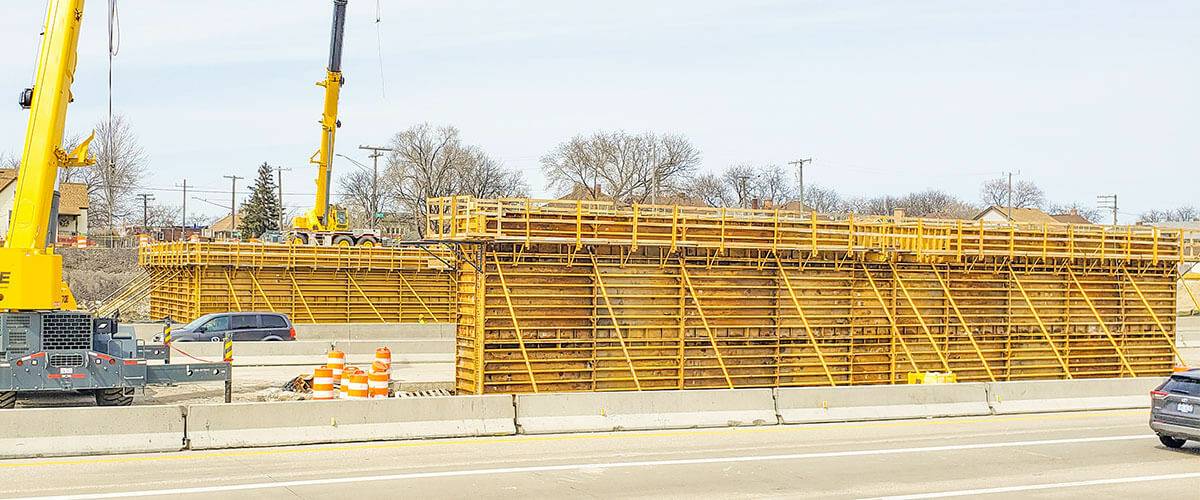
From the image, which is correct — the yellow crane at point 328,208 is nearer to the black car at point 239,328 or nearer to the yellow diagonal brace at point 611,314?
the black car at point 239,328

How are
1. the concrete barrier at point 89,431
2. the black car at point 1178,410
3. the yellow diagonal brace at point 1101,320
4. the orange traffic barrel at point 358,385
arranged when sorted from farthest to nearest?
the yellow diagonal brace at point 1101,320 < the orange traffic barrel at point 358,385 < the black car at point 1178,410 < the concrete barrier at point 89,431

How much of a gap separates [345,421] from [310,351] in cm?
1691

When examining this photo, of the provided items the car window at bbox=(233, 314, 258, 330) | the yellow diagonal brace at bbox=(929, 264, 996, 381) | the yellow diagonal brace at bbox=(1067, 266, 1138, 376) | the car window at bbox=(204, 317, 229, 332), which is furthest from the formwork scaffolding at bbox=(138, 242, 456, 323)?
the yellow diagonal brace at bbox=(1067, 266, 1138, 376)

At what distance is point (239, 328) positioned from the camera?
36.3 meters

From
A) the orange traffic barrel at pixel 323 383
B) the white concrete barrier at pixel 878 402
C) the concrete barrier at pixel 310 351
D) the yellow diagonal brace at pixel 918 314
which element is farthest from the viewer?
the concrete barrier at pixel 310 351

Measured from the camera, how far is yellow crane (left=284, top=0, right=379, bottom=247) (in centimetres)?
4762

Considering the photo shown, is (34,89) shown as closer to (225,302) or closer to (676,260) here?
(676,260)

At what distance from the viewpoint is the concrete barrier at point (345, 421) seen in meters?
17.9

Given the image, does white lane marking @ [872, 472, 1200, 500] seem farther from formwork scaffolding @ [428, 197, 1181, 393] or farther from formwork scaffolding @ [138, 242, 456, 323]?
formwork scaffolding @ [138, 242, 456, 323]

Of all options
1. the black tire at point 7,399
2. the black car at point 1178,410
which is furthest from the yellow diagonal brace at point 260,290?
the black car at point 1178,410

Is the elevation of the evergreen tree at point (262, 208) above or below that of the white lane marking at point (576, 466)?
above

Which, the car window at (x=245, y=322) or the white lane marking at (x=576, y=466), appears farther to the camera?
the car window at (x=245, y=322)

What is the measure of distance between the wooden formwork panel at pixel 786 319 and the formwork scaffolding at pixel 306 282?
2070cm

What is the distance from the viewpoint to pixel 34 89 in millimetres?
20281
